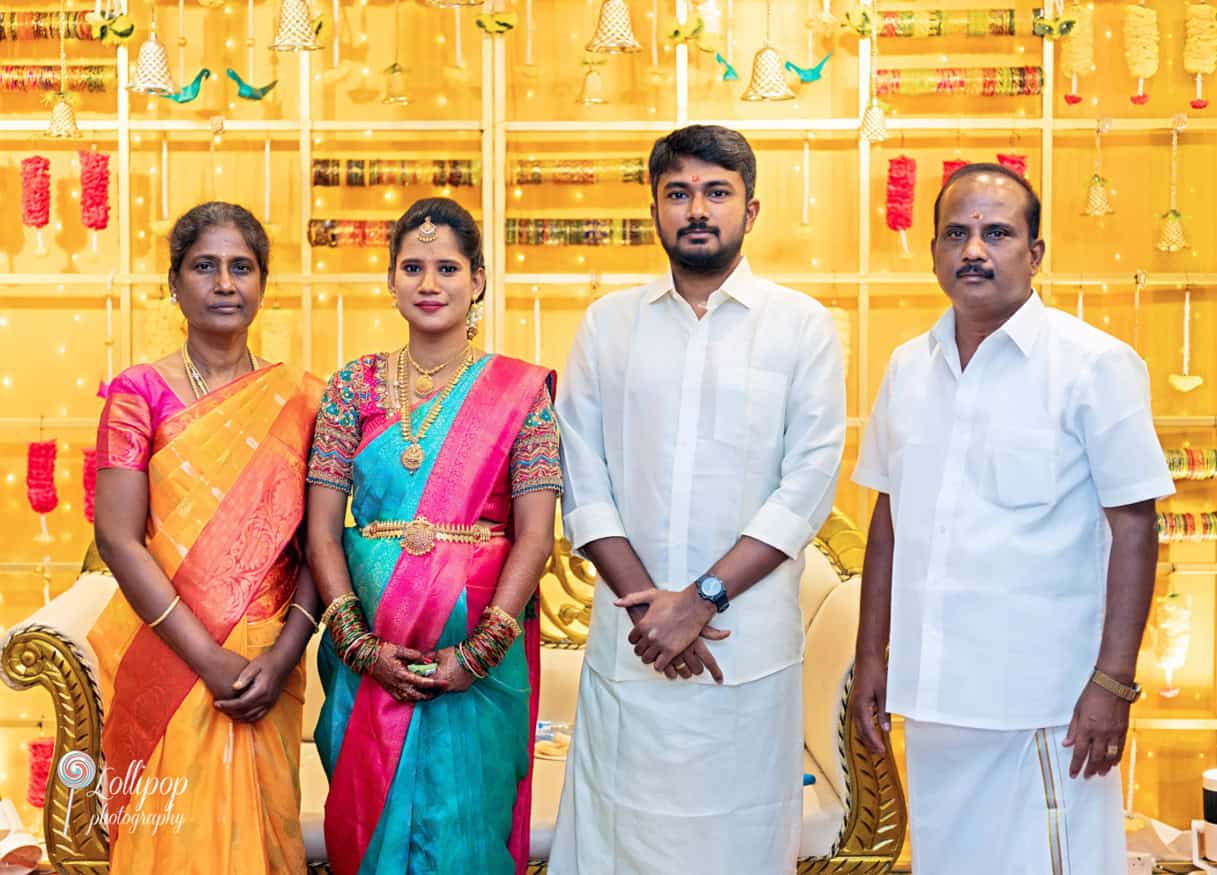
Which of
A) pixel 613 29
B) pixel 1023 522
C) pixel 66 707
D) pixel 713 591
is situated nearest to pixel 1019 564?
pixel 1023 522

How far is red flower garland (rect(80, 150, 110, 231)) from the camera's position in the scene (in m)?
4.68

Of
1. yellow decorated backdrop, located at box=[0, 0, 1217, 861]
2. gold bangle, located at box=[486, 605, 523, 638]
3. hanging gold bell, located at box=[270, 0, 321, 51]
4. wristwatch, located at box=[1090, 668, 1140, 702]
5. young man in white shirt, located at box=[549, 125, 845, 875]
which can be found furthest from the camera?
yellow decorated backdrop, located at box=[0, 0, 1217, 861]

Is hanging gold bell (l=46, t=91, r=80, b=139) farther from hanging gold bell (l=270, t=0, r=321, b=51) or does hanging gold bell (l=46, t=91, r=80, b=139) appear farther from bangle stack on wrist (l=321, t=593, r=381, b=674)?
bangle stack on wrist (l=321, t=593, r=381, b=674)

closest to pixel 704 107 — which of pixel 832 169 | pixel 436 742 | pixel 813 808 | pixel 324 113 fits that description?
pixel 832 169

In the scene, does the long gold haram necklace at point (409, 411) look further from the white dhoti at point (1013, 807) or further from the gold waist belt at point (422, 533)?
the white dhoti at point (1013, 807)

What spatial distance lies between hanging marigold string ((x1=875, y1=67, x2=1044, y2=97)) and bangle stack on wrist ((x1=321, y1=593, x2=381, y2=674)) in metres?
3.11

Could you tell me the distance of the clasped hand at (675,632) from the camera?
2.42 meters

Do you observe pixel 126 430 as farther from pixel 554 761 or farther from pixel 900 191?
pixel 900 191

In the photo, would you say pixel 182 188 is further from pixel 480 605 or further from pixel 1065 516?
pixel 1065 516

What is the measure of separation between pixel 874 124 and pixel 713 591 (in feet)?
8.38

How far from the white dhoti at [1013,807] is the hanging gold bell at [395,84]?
319 cm

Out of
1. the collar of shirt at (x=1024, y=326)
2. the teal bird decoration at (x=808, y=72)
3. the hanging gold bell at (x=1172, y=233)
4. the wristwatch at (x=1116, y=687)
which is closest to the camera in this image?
the wristwatch at (x=1116, y=687)

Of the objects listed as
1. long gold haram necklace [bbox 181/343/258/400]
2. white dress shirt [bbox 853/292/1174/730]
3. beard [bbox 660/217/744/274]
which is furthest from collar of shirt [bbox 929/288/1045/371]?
long gold haram necklace [bbox 181/343/258/400]

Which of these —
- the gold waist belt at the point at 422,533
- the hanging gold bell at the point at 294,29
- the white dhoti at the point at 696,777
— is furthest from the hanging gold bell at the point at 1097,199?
the gold waist belt at the point at 422,533
